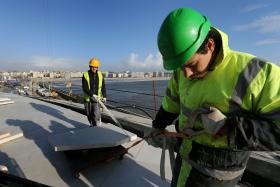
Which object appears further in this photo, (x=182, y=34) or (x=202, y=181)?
(x=202, y=181)

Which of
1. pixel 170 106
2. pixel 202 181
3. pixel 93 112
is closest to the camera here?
pixel 202 181

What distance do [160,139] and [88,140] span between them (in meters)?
1.55

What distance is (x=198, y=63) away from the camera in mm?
1554

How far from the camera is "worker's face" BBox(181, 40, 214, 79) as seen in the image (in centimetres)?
154

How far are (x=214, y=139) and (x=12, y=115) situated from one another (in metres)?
6.52

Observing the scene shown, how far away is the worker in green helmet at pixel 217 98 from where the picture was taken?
140cm

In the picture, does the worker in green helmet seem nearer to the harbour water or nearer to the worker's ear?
the worker's ear

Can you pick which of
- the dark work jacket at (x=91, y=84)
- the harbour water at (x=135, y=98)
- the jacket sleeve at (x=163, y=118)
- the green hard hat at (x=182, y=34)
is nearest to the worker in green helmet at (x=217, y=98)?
the green hard hat at (x=182, y=34)

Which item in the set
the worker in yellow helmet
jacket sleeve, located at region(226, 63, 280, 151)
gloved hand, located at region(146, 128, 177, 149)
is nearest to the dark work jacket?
the worker in yellow helmet

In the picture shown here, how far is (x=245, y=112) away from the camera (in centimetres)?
149

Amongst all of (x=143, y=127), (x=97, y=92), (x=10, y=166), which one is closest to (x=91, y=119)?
(x=97, y=92)

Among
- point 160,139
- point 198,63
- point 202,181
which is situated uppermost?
point 198,63

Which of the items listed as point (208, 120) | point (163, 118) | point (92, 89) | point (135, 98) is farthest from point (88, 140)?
point (135, 98)

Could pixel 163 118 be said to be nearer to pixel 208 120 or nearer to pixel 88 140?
pixel 208 120
